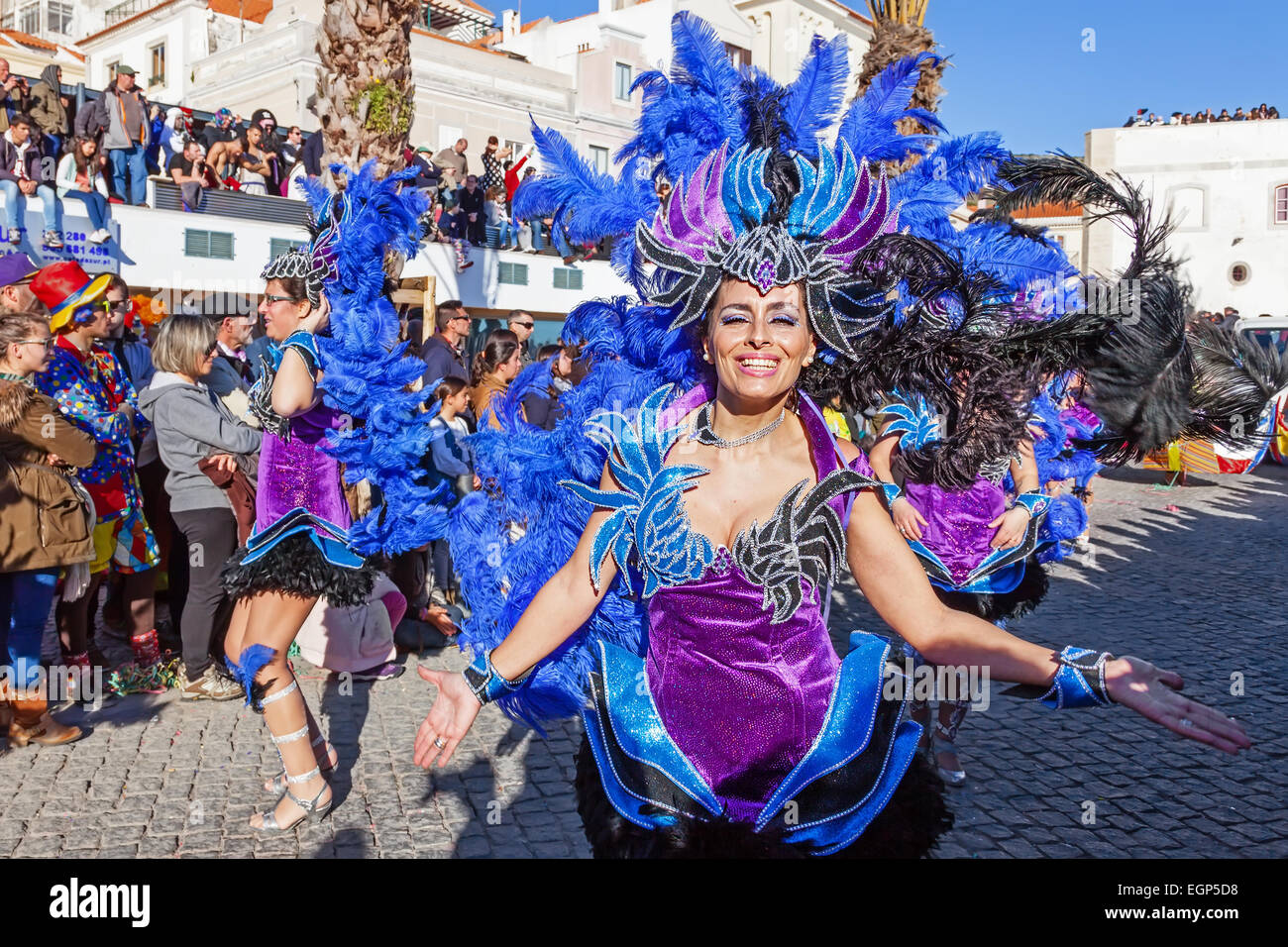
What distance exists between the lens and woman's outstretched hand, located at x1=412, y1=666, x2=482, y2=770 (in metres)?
2.23

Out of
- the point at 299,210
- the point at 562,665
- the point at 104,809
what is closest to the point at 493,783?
the point at 104,809

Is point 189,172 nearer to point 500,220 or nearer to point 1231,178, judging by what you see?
point 500,220

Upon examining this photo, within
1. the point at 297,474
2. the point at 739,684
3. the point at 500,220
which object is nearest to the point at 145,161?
the point at 500,220

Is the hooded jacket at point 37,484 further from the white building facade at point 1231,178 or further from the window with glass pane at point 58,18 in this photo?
the window with glass pane at point 58,18

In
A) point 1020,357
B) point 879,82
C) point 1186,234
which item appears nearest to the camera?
point 1020,357

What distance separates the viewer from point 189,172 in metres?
12.5

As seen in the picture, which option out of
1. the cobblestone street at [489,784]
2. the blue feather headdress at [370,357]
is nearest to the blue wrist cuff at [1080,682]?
the cobblestone street at [489,784]

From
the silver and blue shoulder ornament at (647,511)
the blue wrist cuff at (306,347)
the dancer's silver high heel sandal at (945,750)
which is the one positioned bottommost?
the dancer's silver high heel sandal at (945,750)

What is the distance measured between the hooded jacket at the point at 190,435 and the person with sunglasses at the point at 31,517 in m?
0.57

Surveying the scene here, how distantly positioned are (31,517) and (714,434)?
359 centimetres

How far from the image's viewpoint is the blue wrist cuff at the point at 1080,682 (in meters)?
1.97
